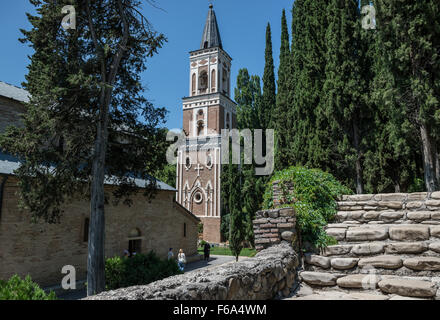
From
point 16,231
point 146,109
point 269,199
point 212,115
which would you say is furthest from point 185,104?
point 269,199

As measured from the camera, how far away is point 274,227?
479cm

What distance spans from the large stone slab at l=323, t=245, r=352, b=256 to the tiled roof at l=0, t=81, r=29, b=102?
14086 millimetres

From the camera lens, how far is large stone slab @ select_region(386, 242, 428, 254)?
4.24 m

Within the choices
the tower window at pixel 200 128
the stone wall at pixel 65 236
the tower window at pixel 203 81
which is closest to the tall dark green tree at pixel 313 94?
the stone wall at pixel 65 236

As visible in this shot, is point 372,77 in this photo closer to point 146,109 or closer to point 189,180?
point 146,109

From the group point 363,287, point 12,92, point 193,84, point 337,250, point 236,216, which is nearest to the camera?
point 363,287

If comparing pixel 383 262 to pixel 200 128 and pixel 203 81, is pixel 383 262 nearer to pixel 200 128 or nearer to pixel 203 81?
pixel 200 128

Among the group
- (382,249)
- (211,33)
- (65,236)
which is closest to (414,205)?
(382,249)

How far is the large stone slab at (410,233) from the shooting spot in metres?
4.56

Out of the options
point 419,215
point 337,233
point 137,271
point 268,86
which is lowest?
point 137,271

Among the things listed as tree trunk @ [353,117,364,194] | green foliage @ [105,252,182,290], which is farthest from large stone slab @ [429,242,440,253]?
tree trunk @ [353,117,364,194]

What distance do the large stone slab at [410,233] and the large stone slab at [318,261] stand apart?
1277 millimetres

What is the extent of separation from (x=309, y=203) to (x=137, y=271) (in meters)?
6.74

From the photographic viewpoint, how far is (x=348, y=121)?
12.6 metres
